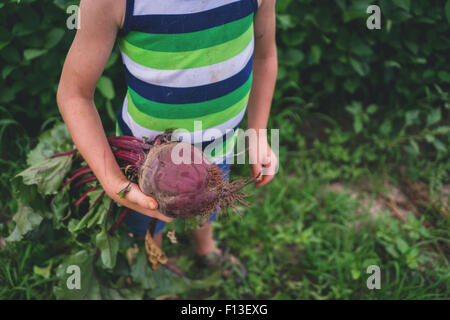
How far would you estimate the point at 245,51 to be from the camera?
1182 millimetres

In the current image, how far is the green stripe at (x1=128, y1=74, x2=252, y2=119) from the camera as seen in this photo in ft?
3.85

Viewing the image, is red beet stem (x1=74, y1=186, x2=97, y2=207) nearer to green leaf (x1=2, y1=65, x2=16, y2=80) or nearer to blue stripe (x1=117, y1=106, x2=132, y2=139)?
blue stripe (x1=117, y1=106, x2=132, y2=139)

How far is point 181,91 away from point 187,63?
102mm

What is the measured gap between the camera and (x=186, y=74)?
1.10m

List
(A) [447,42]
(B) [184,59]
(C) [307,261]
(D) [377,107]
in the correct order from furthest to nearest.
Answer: (D) [377,107]
(A) [447,42]
(C) [307,261]
(B) [184,59]

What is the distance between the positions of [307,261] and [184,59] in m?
1.65

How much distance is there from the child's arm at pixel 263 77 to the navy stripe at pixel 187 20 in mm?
199

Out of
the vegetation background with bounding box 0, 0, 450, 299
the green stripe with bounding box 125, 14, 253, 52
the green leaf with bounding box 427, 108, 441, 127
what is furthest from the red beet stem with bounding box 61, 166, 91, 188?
the green leaf with bounding box 427, 108, 441, 127


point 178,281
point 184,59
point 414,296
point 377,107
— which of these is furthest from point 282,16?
point 414,296

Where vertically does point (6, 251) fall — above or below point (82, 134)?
below

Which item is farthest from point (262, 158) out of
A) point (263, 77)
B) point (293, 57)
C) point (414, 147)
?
point (414, 147)

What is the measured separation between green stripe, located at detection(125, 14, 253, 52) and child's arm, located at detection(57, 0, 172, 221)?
7 cm

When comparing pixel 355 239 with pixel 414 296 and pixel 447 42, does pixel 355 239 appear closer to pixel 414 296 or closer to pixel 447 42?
pixel 414 296

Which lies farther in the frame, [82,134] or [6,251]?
[6,251]
